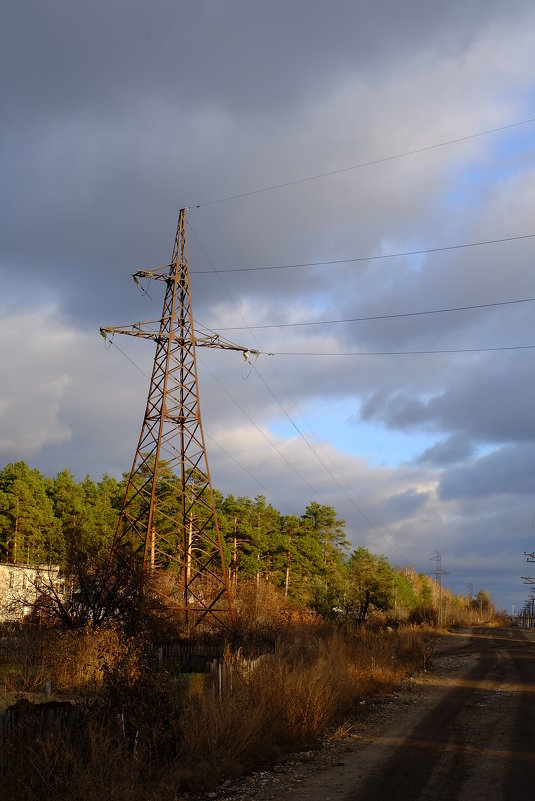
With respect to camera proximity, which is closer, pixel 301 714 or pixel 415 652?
pixel 301 714

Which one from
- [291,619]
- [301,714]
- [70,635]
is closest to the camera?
[301,714]

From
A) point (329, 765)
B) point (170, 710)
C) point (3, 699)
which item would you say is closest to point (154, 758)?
point (170, 710)

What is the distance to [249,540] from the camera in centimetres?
7150

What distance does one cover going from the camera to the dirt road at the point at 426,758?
980cm

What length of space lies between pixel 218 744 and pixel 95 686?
6789mm

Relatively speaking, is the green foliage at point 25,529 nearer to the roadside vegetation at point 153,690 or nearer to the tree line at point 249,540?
the tree line at point 249,540

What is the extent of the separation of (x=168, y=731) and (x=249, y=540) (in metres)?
60.9

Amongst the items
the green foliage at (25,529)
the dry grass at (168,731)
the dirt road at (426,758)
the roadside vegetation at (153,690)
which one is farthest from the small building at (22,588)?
the dirt road at (426,758)

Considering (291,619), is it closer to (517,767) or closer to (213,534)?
(213,534)

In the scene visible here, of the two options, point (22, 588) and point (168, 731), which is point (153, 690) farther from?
point (22, 588)

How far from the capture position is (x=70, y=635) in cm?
1975

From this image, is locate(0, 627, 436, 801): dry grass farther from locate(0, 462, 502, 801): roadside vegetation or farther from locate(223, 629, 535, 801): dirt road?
locate(223, 629, 535, 801): dirt road

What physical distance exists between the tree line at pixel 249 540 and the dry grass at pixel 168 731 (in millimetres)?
18920

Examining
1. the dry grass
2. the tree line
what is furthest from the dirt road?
the tree line
